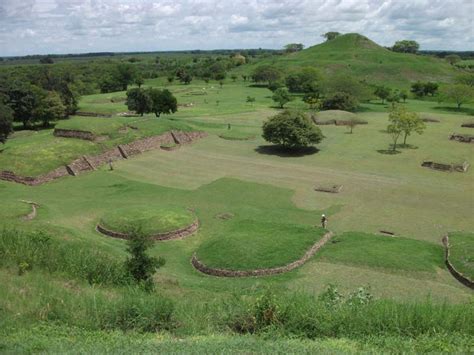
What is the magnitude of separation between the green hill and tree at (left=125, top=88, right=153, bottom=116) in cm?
6557

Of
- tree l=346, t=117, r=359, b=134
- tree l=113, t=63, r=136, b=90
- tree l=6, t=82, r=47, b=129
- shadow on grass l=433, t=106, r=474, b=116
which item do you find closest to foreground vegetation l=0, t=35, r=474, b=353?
tree l=346, t=117, r=359, b=134

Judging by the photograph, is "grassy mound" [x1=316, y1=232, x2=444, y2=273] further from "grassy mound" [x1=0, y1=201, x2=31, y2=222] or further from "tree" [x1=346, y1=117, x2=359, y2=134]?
"tree" [x1=346, y1=117, x2=359, y2=134]

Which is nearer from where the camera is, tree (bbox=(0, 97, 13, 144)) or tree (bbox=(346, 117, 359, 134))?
tree (bbox=(0, 97, 13, 144))

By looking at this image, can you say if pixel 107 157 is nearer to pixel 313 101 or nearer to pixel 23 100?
pixel 23 100

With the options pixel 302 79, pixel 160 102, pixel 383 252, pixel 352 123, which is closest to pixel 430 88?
pixel 302 79

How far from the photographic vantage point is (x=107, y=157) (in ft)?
137

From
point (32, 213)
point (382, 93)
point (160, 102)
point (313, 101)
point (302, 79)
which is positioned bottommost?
point (32, 213)

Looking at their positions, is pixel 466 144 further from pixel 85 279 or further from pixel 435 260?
pixel 85 279

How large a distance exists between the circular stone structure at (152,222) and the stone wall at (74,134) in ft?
63.8

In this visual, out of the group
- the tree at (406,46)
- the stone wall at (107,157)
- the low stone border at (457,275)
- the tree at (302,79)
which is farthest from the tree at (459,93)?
the tree at (406,46)

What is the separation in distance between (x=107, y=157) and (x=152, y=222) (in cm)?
1860

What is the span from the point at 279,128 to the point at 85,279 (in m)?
32.4

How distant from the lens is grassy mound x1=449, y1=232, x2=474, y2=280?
20.0 meters

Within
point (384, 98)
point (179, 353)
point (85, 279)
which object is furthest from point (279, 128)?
point (384, 98)
